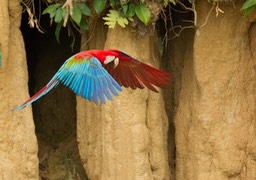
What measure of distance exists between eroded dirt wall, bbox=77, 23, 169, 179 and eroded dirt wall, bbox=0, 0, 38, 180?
0.55 meters

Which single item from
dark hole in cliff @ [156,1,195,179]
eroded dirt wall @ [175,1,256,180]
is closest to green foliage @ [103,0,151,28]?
eroded dirt wall @ [175,1,256,180]

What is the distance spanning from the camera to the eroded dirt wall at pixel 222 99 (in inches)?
246

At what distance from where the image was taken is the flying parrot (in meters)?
4.88

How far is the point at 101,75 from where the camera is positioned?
4.93 metres

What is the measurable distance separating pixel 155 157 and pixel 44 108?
1.79 metres

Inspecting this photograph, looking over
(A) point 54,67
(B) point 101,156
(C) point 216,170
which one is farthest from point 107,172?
(A) point 54,67

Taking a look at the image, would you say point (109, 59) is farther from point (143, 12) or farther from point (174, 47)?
point (174, 47)

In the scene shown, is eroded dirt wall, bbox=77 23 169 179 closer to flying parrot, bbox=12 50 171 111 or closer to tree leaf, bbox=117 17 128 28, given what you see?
tree leaf, bbox=117 17 128 28

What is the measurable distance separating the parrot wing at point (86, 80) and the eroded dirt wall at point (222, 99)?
1.45 metres

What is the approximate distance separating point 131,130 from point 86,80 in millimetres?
1304

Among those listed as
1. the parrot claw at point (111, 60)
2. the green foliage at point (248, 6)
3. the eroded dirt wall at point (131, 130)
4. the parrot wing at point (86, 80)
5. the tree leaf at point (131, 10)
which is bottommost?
the eroded dirt wall at point (131, 130)

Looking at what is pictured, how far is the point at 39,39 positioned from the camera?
7801 millimetres

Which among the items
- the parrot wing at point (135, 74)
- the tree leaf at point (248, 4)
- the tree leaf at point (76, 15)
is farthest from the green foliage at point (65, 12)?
the tree leaf at point (248, 4)

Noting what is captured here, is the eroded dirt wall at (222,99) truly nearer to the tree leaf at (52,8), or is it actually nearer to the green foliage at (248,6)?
the green foliage at (248,6)
